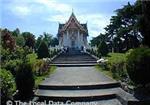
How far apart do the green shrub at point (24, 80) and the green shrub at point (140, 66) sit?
11.1ft

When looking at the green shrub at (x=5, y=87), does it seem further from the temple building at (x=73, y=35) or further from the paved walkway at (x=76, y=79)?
the temple building at (x=73, y=35)

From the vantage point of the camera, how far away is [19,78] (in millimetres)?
11664

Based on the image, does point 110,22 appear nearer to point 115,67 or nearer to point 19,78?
point 115,67

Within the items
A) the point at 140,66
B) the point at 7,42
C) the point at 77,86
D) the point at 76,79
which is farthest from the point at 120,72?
the point at 7,42

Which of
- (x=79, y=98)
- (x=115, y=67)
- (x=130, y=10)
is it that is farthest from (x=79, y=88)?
(x=130, y=10)

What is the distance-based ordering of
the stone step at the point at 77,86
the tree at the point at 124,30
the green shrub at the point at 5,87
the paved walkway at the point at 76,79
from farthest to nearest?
the tree at the point at 124,30 < the paved walkway at the point at 76,79 < the stone step at the point at 77,86 < the green shrub at the point at 5,87

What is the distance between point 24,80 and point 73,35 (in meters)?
54.0

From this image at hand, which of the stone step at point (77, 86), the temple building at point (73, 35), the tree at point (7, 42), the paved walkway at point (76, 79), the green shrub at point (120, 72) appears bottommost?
the stone step at point (77, 86)

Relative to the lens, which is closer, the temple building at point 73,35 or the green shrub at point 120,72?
the green shrub at point 120,72

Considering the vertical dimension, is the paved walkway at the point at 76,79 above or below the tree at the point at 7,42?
below

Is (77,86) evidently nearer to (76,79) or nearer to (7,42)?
(76,79)

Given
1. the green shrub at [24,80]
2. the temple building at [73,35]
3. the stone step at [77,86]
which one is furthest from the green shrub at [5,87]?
the temple building at [73,35]

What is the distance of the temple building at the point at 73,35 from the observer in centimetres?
6391

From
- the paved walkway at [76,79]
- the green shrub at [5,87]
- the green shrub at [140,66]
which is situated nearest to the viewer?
the green shrub at [5,87]
